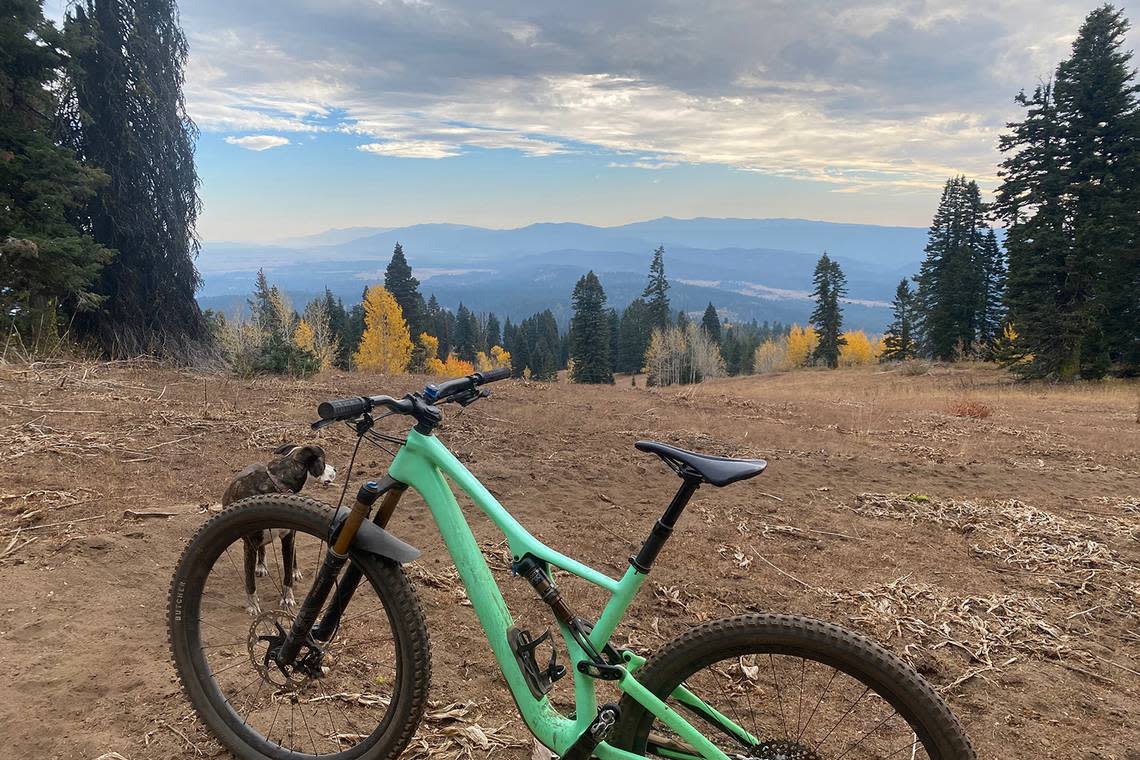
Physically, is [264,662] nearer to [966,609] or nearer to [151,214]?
[966,609]

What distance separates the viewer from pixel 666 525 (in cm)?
186

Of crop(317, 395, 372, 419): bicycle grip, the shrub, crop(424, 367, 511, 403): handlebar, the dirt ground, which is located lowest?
the shrub

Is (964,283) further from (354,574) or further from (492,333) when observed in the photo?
(492,333)

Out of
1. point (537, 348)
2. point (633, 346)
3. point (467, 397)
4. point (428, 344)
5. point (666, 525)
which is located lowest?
point (537, 348)

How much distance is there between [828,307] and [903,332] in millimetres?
6851

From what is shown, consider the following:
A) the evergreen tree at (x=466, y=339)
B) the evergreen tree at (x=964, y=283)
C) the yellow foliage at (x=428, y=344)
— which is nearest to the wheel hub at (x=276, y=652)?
the evergreen tree at (x=964, y=283)

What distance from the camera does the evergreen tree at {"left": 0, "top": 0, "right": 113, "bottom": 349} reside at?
10.5 metres

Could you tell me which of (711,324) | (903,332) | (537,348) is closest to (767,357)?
(711,324)

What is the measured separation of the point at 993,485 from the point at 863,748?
17.6 feet

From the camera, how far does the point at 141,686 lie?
2.79 m

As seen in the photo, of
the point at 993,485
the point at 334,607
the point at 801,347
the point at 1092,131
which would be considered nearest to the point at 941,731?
the point at 334,607

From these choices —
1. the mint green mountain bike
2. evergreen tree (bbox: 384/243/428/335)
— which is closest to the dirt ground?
the mint green mountain bike

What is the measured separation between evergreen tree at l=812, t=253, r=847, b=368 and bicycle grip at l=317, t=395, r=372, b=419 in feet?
177

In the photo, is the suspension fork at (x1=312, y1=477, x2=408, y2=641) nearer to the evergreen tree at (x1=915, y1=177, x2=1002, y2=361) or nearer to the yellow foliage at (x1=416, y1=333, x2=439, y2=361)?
the evergreen tree at (x1=915, y1=177, x2=1002, y2=361)
